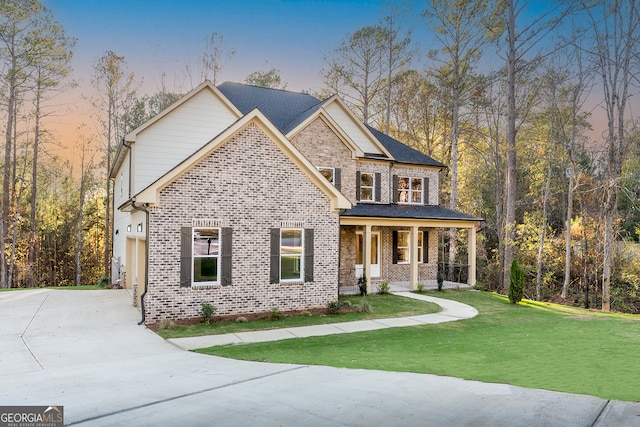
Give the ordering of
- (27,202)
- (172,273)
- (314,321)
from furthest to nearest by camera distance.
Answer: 1. (27,202)
2. (314,321)
3. (172,273)

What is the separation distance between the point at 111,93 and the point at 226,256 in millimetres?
20410

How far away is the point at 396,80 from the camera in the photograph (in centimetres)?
3128

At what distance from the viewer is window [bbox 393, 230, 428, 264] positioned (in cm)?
2098

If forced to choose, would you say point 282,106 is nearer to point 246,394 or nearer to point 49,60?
point 49,60

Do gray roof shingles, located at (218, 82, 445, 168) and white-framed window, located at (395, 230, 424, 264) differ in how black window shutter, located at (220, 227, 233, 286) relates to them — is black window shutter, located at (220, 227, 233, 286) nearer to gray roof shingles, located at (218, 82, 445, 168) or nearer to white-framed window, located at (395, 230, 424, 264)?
gray roof shingles, located at (218, 82, 445, 168)

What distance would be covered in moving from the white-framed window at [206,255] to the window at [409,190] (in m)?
11.7

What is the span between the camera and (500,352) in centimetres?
893

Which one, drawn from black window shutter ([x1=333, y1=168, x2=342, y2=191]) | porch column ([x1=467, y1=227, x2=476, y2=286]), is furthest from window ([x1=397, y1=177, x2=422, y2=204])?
black window shutter ([x1=333, y1=168, x2=342, y2=191])

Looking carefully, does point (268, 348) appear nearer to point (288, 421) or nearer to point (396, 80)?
point (288, 421)

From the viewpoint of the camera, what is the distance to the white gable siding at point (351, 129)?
2083 cm

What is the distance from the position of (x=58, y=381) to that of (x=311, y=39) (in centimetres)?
2749

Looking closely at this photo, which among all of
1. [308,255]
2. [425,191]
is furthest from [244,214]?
[425,191]

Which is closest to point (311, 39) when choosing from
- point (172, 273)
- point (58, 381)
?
point (172, 273)

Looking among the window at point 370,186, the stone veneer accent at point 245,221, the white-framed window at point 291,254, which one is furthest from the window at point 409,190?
the white-framed window at point 291,254
